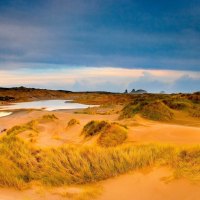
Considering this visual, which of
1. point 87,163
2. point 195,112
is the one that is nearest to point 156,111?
point 195,112

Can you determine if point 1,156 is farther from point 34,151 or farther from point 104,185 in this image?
point 104,185

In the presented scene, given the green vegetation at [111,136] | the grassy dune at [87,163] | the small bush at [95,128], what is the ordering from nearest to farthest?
the grassy dune at [87,163], the green vegetation at [111,136], the small bush at [95,128]

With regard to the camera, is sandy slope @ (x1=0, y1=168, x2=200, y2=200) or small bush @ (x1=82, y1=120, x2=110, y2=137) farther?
small bush @ (x1=82, y1=120, x2=110, y2=137)

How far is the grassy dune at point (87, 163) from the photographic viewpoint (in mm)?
7230

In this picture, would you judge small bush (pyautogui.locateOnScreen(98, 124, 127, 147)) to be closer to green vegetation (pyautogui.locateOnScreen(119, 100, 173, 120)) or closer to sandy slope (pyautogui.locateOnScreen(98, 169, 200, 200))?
sandy slope (pyautogui.locateOnScreen(98, 169, 200, 200))

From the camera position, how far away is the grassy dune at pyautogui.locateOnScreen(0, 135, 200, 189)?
7.23 metres

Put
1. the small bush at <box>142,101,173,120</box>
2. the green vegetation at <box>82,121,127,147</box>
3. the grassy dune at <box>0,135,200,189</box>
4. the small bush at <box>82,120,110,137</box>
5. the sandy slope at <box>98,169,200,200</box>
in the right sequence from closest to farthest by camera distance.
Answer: the sandy slope at <box>98,169,200,200</box> → the grassy dune at <box>0,135,200,189</box> → the green vegetation at <box>82,121,127,147</box> → the small bush at <box>82,120,110,137</box> → the small bush at <box>142,101,173,120</box>

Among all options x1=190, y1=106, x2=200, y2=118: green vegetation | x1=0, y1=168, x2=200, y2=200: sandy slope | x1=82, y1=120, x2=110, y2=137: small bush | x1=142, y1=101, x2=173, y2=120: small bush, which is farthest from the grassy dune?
x1=190, y1=106, x2=200, y2=118: green vegetation

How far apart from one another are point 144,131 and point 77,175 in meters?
5.97

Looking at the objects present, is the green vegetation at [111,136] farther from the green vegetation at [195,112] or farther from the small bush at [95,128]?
the green vegetation at [195,112]

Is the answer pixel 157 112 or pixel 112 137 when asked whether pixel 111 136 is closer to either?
pixel 112 137

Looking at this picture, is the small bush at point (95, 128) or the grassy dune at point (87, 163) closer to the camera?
the grassy dune at point (87, 163)

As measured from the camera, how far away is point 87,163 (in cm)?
758

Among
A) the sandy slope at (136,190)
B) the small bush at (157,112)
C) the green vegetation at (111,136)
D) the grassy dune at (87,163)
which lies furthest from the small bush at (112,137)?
the small bush at (157,112)
